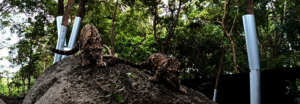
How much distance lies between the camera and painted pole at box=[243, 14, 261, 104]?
4.91m

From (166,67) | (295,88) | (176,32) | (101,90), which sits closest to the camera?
(101,90)

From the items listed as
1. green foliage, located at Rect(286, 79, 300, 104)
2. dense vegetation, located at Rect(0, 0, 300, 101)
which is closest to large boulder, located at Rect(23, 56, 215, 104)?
green foliage, located at Rect(286, 79, 300, 104)

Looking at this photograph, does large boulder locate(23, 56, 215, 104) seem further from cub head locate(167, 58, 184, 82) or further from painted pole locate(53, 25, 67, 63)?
painted pole locate(53, 25, 67, 63)

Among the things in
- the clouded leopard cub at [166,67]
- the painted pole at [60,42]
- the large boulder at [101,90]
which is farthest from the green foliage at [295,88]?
the painted pole at [60,42]

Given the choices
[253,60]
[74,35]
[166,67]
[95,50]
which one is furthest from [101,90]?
[74,35]

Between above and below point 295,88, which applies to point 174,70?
above

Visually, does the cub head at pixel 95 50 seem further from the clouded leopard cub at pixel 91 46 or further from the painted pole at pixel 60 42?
the painted pole at pixel 60 42

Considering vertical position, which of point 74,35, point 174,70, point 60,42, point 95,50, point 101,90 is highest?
point 74,35

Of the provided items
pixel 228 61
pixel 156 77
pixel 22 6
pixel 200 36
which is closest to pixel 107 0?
pixel 22 6

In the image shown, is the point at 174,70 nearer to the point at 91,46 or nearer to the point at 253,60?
the point at 91,46

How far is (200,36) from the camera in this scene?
11.5m

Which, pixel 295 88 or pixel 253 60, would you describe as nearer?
pixel 253 60

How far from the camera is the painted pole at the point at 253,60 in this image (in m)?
4.91

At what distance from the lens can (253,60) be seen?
5.07m
